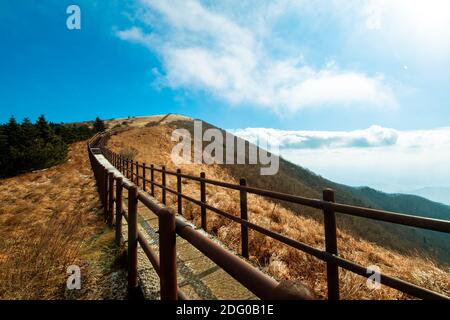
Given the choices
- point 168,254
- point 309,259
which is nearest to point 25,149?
point 309,259

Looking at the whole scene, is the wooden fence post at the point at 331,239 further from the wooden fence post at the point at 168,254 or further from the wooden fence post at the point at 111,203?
the wooden fence post at the point at 111,203

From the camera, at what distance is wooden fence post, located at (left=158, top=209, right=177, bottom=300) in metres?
1.87

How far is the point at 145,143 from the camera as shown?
32094mm

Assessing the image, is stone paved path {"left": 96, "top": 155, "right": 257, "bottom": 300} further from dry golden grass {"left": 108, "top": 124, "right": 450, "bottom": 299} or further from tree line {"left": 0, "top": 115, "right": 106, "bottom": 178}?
tree line {"left": 0, "top": 115, "right": 106, "bottom": 178}

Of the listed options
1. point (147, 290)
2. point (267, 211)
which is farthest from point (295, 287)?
point (267, 211)

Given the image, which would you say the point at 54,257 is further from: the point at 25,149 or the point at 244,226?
the point at 25,149

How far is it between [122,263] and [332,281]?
3152mm

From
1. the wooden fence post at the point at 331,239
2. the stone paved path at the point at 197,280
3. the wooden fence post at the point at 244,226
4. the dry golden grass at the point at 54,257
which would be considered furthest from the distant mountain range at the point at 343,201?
the dry golden grass at the point at 54,257

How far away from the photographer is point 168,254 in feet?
6.32

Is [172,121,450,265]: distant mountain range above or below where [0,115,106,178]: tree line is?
below

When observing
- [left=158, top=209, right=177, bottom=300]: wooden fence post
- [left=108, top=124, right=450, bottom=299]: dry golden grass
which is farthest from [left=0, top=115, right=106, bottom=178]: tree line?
[left=158, top=209, right=177, bottom=300]: wooden fence post

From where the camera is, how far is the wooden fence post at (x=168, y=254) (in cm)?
187
